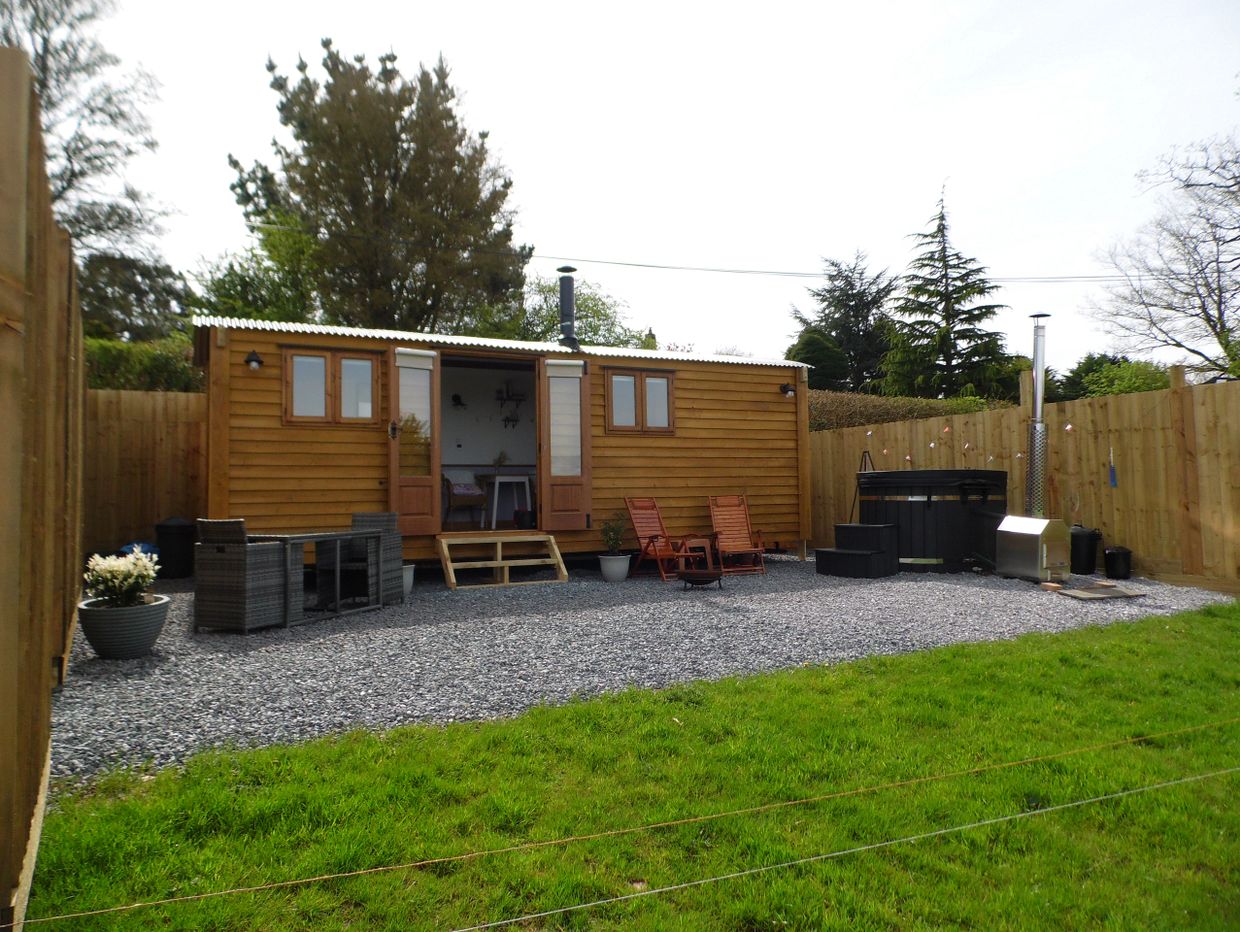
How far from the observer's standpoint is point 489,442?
10.7 meters

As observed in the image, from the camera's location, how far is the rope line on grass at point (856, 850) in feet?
5.47

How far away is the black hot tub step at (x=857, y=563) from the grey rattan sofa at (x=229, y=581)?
5132 millimetres

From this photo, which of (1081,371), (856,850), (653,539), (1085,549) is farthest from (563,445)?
(1081,371)

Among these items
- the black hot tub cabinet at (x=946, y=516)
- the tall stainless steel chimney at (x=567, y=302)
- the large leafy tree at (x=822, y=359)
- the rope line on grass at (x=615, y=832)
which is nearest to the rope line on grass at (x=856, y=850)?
the rope line on grass at (x=615, y=832)

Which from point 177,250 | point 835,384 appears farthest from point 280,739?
point 835,384

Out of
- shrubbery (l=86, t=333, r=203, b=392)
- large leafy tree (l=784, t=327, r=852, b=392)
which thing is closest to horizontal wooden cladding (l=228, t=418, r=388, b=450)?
shrubbery (l=86, t=333, r=203, b=392)

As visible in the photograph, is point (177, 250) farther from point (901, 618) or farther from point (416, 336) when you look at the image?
point (901, 618)

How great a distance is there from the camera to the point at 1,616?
1247mm

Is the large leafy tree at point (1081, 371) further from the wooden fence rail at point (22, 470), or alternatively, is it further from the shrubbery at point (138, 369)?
the wooden fence rail at point (22, 470)

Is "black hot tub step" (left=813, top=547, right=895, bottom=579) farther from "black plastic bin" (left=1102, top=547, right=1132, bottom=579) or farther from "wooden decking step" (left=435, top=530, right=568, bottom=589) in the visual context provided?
"wooden decking step" (left=435, top=530, right=568, bottom=589)

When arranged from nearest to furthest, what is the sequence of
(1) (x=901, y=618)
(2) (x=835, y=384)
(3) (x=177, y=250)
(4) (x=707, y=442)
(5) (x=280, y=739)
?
(5) (x=280, y=739) < (1) (x=901, y=618) < (4) (x=707, y=442) < (3) (x=177, y=250) < (2) (x=835, y=384)

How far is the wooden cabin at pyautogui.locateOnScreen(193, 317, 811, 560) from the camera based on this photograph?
22.1ft

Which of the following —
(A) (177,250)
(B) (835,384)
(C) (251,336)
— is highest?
(A) (177,250)

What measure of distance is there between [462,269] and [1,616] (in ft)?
53.8
